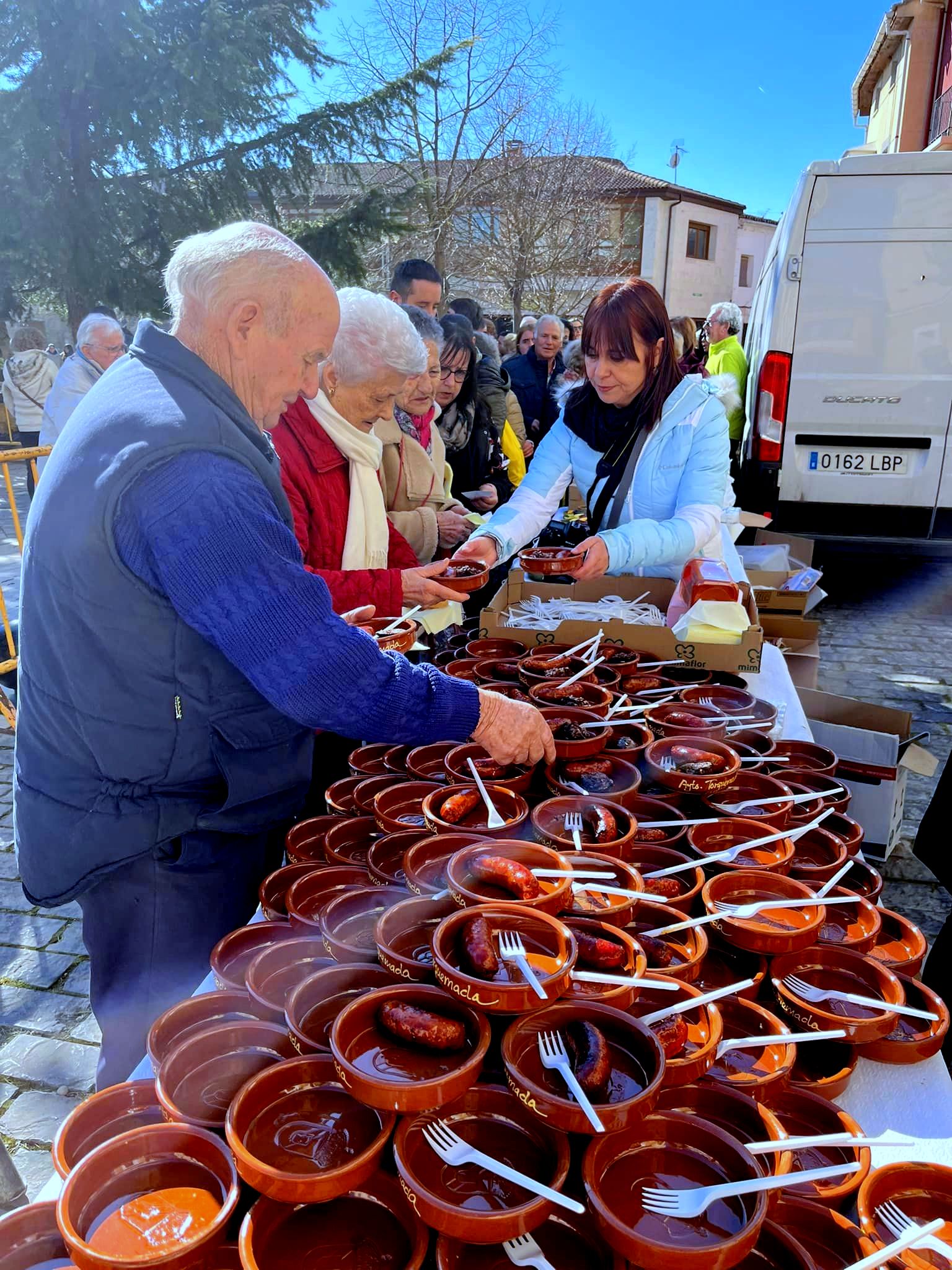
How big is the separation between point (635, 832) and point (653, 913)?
0.64 feet

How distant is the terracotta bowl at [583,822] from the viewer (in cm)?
163

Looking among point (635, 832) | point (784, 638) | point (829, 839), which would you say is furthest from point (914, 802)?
point (635, 832)

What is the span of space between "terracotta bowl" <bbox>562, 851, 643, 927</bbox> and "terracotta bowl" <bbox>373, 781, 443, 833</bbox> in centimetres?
37

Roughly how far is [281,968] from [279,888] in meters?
0.30

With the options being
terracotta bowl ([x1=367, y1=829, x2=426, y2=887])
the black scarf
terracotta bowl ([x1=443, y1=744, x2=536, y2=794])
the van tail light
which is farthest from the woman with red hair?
the van tail light

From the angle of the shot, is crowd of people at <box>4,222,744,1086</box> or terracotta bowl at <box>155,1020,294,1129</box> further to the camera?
crowd of people at <box>4,222,744,1086</box>

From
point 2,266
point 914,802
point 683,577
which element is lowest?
point 914,802

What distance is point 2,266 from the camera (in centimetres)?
1270

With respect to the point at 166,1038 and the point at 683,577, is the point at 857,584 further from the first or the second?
the point at 166,1038

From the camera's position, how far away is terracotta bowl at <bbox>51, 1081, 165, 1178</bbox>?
3.73 ft

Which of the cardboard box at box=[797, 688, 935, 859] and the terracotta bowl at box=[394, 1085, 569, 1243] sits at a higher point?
the terracotta bowl at box=[394, 1085, 569, 1243]

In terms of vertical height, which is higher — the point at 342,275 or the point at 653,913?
the point at 342,275

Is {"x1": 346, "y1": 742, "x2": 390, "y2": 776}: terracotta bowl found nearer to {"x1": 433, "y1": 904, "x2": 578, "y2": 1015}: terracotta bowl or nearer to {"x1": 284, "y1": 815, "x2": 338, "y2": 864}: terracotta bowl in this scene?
{"x1": 284, "y1": 815, "x2": 338, "y2": 864}: terracotta bowl

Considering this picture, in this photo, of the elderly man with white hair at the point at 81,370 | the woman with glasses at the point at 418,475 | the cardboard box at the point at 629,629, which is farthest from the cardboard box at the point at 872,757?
the elderly man with white hair at the point at 81,370
